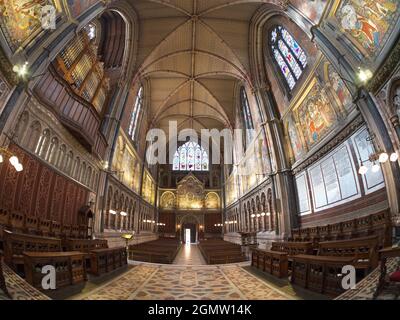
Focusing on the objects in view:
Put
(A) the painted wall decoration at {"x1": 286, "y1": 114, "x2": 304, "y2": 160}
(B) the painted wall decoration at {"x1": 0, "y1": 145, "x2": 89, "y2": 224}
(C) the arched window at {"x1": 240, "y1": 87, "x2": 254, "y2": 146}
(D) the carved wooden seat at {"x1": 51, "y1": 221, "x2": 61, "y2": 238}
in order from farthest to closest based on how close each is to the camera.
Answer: (C) the arched window at {"x1": 240, "y1": 87, "x2": 254, "y2": 146}, (A) the painted wall decoration at {"x1": 286, "y1": 114, "x2": 304, "y2": 160}, (D) the carved wooden seat at {"x1": 51, "y1": 221, "x2": 61, "y2": 238}, (B) the painted wall decoration at {"x1": 0, "y1": 145, "x2": 89, "y2": 224}

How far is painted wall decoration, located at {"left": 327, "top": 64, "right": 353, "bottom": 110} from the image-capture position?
9.60 metres

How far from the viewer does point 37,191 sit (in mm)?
8906

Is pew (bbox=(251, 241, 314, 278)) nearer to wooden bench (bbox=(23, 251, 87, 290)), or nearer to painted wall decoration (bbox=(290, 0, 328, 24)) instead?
wooden bench (bbox=(23, 251, 87, 290))

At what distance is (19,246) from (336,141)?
12964mm

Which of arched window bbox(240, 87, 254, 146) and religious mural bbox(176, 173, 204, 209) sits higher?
arched window bbox(240, 87, 254, 146)

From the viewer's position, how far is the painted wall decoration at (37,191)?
24.5 ft

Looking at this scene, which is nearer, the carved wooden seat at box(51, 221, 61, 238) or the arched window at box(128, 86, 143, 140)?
the carved wooden seat at box(51, 221, 61, 238)

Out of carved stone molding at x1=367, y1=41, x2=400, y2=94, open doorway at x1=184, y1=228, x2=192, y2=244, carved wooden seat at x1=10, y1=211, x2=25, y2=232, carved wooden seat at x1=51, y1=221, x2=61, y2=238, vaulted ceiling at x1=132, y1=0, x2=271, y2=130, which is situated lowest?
open doorway at x1=184, y1=228, x2=192, y2=244

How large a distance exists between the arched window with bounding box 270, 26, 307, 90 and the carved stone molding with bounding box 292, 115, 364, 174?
5584mm

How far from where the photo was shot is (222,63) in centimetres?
2183

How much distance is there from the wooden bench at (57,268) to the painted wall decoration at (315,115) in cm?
1239

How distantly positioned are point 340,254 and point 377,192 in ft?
12.0

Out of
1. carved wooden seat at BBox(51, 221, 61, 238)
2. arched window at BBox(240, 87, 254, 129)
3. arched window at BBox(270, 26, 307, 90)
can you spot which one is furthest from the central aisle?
arched window at BBox(240, 87, 254, 129)
